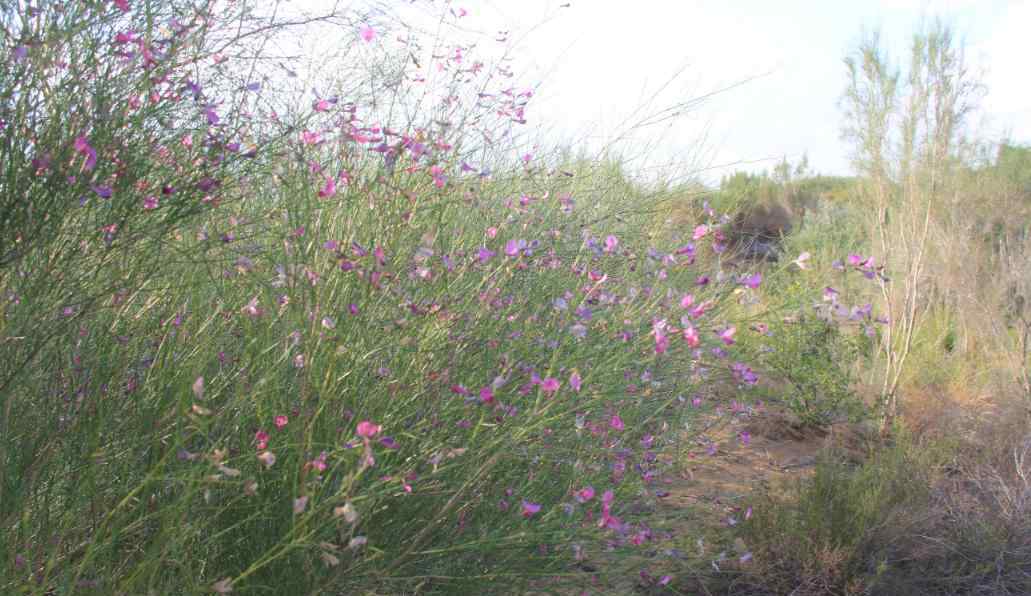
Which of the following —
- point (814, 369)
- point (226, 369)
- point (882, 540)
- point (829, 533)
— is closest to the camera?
point (226, 369)

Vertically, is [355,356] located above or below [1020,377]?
above

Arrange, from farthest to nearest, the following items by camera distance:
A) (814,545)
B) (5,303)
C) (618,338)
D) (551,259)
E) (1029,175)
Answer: (1029,175)
(814,545)
(551,259)
(618,338)
(5,303)

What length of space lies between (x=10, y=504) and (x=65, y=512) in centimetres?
10

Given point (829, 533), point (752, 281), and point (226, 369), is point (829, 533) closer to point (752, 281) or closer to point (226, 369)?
point (752, 281)

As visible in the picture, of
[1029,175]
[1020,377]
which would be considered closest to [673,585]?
[1020,377]

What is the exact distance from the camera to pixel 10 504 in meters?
1.68

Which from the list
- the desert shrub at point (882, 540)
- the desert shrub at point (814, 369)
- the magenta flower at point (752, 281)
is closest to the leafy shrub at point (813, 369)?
the desert shrub at point (814, 369)

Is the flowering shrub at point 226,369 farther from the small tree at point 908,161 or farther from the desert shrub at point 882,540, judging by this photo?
the small tree at point 908,161

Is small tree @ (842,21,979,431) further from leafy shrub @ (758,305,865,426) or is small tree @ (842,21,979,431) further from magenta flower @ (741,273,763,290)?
magenta flower @ (741,273,763,290)

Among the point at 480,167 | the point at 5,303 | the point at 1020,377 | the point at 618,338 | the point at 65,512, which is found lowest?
the point at 1020,377

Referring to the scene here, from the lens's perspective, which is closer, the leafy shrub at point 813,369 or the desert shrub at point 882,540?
the desert shrub at point 882,540

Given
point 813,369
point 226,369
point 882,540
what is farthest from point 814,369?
point 226,369

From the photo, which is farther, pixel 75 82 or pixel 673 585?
pixel 673 585

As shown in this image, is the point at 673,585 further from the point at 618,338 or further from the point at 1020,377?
the point at 1020,377
